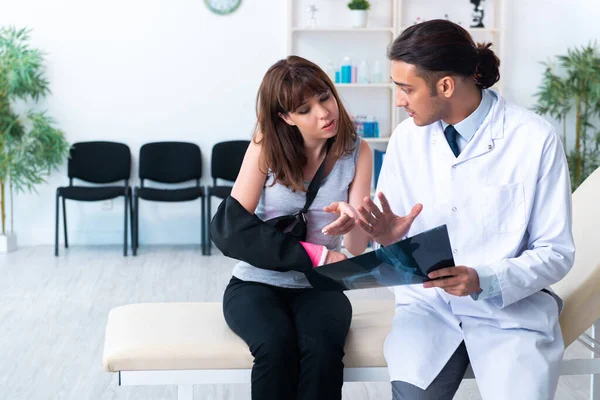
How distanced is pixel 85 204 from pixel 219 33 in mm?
1575

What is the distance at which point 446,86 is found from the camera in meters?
1.89

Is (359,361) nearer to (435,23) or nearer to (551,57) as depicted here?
(435,23)

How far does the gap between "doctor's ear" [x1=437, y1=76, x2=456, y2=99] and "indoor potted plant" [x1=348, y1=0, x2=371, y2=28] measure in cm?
372

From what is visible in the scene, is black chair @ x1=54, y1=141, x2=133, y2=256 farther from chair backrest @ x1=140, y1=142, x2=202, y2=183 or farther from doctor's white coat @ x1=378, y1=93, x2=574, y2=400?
doctor's white coat @ x1=378, y1=93, x2=574, y2=400

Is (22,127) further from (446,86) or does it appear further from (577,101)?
(446,86)

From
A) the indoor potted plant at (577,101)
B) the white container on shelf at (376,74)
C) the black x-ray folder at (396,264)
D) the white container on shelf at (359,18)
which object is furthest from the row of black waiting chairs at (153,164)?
the black x-ray folder at (396,264)

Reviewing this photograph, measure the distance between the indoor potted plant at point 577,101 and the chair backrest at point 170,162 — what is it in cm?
247

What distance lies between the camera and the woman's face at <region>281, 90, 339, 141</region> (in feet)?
7.08

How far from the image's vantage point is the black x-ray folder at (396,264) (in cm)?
162

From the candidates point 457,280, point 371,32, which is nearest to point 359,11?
point 371,32

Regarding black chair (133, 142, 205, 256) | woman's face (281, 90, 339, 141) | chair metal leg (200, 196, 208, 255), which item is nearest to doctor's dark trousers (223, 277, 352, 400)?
woman's face (281, 90, 339, 141)

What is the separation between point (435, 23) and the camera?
186cm

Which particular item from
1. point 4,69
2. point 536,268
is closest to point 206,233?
point 4,69

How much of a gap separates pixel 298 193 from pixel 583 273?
0.80 metres
